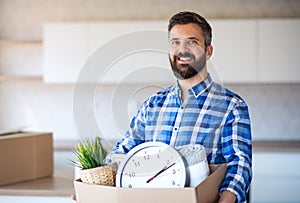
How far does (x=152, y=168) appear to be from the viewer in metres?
1.08

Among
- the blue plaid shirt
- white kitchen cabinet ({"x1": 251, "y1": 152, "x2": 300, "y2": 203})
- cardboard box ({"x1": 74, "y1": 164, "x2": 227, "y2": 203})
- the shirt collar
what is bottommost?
white kitchen cabinet ({"x1": 251, "y1": 152, "x2": 300, "y2": 203})

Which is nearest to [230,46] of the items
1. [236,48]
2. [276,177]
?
[236,48]

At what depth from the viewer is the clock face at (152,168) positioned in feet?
3.51

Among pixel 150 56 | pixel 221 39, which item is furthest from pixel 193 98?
pixel 221 39

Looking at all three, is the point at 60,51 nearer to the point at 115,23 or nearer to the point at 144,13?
the point at 115,23

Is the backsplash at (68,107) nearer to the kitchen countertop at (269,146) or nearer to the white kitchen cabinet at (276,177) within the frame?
the kitchen countertop at (269,146)

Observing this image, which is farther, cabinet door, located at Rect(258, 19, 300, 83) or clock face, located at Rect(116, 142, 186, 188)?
cabinet door, located at Rect(258, 19, 300, 83)

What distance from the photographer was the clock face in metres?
1.07

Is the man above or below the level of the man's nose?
below

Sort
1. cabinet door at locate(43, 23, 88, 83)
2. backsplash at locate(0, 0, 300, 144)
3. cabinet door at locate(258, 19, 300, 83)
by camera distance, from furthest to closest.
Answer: backsplash at locate(0, 0, 300, 144)
cabinet door at locate(43, 23, 88, 83)
cabinet door at locate(258, 19, 300, 83)

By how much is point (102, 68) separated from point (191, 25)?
0.24m

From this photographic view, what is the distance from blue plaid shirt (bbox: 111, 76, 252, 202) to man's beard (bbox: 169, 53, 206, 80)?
73 millimetres

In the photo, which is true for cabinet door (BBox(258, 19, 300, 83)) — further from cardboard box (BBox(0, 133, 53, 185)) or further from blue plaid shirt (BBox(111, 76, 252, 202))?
blue plaid shirt (BBox(111, 76, 252, 202))

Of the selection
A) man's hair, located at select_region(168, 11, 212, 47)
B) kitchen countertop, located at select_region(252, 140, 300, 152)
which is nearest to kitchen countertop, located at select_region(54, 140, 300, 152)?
kitchen countertop, located at select_region(252, 140, 300, 152)
